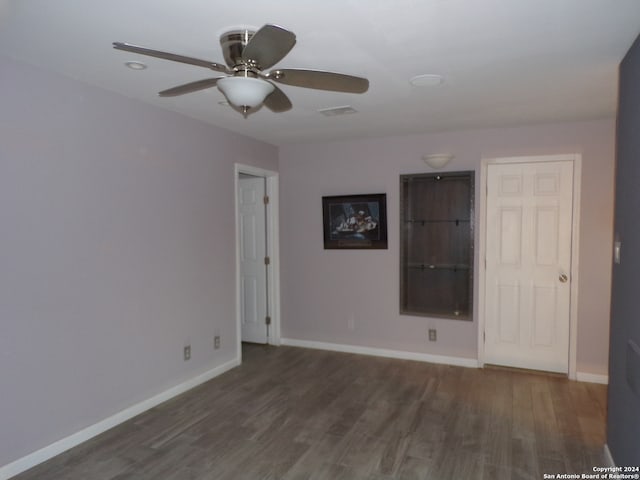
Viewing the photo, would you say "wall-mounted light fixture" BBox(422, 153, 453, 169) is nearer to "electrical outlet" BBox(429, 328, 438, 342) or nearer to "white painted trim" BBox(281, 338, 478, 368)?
"electrical outlet" BBox(429, 328, 438, 342)

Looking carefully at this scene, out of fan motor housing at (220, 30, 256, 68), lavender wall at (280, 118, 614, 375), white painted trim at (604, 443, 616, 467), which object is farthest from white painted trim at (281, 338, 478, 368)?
fan motor housing at (220, 30, 256, 68)

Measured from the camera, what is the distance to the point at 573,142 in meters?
3.82

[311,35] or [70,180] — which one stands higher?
[311,35]

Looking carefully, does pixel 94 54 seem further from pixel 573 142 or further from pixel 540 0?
pixel 573 142

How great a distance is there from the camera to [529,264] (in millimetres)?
4066

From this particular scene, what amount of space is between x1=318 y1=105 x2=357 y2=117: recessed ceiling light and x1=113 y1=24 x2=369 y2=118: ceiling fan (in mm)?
1396

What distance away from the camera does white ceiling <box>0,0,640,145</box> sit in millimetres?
1809

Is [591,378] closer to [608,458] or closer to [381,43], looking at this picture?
[608,458]

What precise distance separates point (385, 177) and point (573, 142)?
177 centimetres

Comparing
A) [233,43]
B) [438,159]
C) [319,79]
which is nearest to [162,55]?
[233,43]

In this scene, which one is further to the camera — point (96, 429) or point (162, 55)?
point (96, 429)

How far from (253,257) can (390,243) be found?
1.69m

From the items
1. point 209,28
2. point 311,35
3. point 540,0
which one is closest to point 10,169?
point 209,28

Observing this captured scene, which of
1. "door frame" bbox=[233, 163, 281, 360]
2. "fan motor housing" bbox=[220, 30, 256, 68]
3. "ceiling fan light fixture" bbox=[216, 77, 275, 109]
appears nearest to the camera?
"ceiling fan light fixture" bbox=[216, 77, 275, 109]
